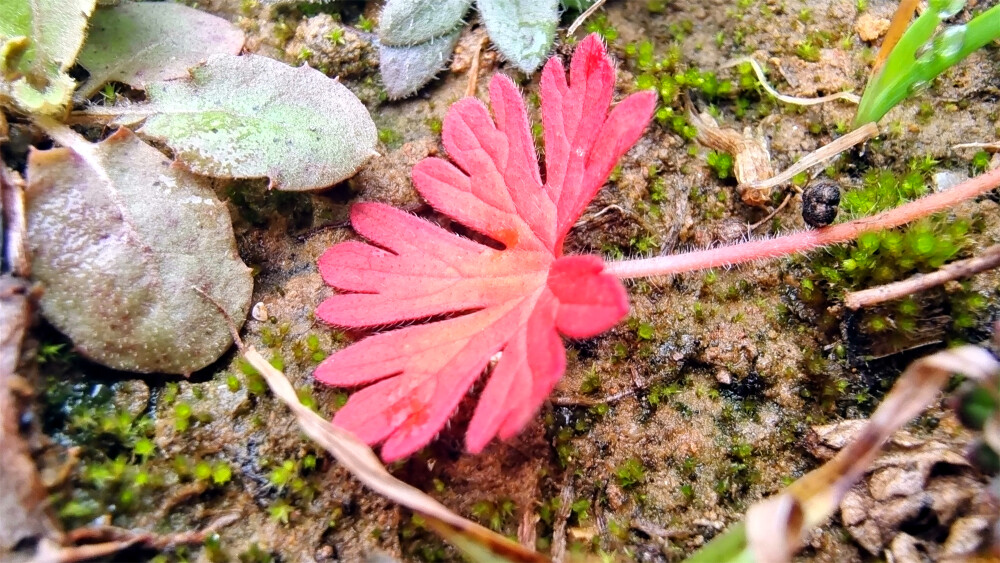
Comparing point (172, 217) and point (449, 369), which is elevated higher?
point (172, 217)

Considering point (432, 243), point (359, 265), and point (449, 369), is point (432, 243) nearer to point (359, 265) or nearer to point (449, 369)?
point (359, 265)

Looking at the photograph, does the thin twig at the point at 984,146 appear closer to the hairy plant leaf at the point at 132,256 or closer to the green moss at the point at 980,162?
the green moss at the point at 980,162

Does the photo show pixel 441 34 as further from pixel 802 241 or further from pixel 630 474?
pixel 630 474

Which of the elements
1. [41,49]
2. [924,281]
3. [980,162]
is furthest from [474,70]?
[980,162]

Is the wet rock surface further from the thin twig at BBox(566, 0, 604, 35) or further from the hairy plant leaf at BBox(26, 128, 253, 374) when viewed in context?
the thin twig at BBox(566, 0, 604, 35)

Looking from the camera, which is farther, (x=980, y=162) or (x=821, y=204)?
(x=980, y=162)

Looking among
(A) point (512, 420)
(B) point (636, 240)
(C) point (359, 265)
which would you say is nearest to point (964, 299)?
(B) point (636, 240)

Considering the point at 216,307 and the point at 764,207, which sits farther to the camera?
the point at 764,207
